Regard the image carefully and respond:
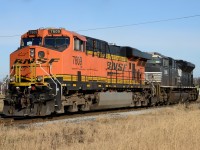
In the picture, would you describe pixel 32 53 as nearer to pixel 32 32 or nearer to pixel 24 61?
pixel 24 61

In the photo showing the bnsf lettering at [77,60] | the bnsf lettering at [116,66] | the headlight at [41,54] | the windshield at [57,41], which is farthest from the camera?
the bnsf lettering at [116,66]

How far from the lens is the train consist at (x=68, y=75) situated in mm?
15219

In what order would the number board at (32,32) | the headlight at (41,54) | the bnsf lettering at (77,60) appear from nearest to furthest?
1. the headlight at (41,54)
2. the number board at (32,32)
3. the bnsf lettering at (77,60)

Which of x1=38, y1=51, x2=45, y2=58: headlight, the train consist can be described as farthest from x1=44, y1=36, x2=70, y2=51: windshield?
x1=38, y1=51, x2=45, y2=58: headlight

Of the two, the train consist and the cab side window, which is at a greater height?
the cab side window

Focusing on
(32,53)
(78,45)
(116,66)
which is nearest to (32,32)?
(32,53)

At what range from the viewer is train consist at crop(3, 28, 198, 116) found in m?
15.2

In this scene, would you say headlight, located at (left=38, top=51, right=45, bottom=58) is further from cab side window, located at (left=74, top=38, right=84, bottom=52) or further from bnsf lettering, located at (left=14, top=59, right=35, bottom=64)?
cab side window, located at (left=74, top=38, right=84, bottom=52)

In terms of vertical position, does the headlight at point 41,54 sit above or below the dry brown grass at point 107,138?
above

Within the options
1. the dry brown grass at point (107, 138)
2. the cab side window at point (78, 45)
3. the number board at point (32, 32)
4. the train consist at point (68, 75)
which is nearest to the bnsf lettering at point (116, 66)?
the train consist at point (68, 75)

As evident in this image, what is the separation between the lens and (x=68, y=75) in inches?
643

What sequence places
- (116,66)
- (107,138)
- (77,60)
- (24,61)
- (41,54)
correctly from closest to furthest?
(107,138), (41,54), (24,61), (77,60), (116,66)

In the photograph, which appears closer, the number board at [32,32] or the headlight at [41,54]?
the headlight at [41,54]

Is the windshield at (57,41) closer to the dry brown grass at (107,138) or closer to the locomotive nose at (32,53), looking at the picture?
the locomotive nose at (32,53)
